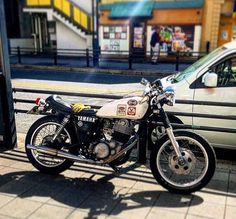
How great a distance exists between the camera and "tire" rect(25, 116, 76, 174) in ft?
15.2

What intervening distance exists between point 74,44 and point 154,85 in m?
21.4

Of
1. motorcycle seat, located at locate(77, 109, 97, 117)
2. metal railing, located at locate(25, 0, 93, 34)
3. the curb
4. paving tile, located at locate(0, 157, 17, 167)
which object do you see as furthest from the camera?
metal railing, located at locate(25, 0, 93, 34)

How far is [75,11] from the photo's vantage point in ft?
78.6

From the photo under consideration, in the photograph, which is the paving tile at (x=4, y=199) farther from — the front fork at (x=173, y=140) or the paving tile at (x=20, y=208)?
the front fork at (x=173, y=140)

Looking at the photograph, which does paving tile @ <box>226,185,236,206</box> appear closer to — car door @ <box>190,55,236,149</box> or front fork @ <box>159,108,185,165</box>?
front fork @ <box>159,108,185,165</box>

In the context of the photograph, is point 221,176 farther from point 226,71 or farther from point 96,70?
point 96,70

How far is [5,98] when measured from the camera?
5.26 m

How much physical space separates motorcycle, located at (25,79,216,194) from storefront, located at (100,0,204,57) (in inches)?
617

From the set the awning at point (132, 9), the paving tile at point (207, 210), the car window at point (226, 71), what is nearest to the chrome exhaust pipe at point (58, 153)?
the paving tile at point (207, 210)

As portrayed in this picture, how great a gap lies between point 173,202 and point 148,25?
18338 mm

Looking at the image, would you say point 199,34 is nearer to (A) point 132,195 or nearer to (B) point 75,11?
(B) point 75,11

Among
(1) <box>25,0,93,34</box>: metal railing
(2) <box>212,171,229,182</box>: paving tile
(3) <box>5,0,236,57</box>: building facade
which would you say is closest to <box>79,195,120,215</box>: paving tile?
(2) <box>212,171,229,182</box>: paving tile

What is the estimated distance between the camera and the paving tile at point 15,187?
4195mm

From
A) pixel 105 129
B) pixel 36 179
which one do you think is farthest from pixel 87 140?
pixel 36 179
